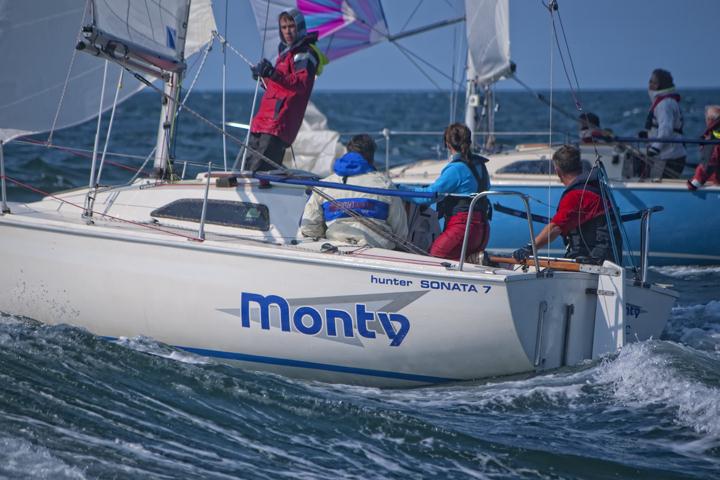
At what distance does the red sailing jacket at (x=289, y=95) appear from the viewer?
684 cm

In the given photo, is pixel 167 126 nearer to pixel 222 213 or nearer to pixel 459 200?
pixel 222 213

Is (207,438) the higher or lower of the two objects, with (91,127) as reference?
lower

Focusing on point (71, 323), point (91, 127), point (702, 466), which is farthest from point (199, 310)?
point (91, 127)

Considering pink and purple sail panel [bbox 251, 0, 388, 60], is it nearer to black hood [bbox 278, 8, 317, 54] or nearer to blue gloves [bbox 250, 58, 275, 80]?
black hood [bbox 278, 8, 317, 54]

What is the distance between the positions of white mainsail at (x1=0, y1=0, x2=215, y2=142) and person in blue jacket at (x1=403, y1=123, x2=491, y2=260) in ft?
6.81

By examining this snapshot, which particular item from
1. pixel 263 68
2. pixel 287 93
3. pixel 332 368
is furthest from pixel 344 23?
pixel 332 368

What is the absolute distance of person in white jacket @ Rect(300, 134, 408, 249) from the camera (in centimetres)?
600

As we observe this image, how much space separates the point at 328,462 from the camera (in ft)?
15.1

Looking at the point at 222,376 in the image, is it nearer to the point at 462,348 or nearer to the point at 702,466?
the point at 462,348

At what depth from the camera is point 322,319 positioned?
5594 mm

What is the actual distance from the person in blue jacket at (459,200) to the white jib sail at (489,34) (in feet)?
16.4

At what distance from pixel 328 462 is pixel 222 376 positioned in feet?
3.90

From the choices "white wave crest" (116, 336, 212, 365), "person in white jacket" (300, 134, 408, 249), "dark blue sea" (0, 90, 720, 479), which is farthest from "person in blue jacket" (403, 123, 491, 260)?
"white wave crest" (116, 336, 212, 365)

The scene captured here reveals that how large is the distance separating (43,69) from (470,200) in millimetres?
2922
